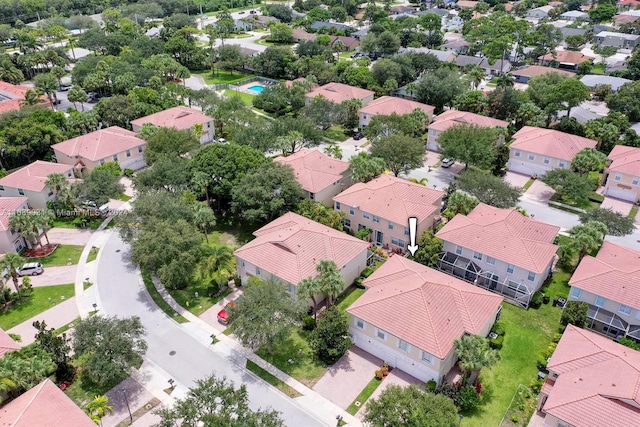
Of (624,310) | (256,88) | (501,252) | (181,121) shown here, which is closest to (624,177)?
(624,310)

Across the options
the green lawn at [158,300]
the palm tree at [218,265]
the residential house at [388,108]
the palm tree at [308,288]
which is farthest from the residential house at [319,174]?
the residential house at [388,108]

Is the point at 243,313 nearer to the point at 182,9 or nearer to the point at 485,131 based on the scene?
the point at 485,131

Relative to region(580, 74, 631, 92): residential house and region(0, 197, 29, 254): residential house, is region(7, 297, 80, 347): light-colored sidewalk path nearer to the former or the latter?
region(0, 197, 29, 254): residential house

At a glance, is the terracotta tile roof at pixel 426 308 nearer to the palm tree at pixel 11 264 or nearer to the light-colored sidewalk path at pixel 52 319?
the light-colored sidewalk path at pixel 52 319

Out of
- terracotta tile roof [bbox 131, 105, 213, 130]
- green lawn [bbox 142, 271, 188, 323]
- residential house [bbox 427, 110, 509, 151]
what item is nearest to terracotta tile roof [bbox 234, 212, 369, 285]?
green lawn [bbox 142, 271, 188, 323]

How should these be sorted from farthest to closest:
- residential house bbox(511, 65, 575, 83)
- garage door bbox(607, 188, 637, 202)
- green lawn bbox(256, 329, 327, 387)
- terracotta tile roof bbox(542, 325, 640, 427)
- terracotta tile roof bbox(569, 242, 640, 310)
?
residential house bbox(511, 65, 575, 83)
garage door bbox(607, 188, 637, 202)
terracotta tile roof bbox(569, 242, 640, 310)
green lawn bbox(256, 329, 327, 387)
terracotta tile roof bbox(542, 325, 640, 427)

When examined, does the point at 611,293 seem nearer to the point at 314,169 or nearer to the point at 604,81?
the point at 314,169

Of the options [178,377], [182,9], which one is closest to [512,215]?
[178,377]
